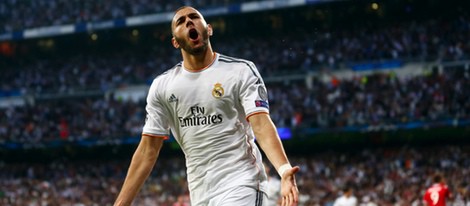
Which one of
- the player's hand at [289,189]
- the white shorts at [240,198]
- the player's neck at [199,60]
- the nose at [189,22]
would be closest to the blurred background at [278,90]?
the white shorts at [240,198]

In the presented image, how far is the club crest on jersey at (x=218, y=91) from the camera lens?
493cm

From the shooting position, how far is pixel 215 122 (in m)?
4.99

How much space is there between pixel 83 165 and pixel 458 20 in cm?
1926

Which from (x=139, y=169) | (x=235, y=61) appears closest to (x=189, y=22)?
(x=235, y=61)

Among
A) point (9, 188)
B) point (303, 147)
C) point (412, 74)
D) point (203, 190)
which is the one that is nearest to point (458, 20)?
point (412, 74)

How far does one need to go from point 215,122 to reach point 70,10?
4188 cm

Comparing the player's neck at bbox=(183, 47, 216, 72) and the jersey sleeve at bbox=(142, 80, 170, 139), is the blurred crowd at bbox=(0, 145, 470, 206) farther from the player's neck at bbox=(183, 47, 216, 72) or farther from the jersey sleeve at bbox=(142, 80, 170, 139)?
the player's neck at bbox=(183, 47, 216, 72)

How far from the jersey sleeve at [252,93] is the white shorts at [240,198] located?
0.47m

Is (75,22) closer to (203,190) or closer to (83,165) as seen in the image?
(83,165)

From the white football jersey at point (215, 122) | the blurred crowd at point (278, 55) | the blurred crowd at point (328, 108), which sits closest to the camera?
the white football jersey at point (215, 122)

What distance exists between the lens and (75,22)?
147 ft

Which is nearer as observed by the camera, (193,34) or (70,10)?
(193,34)

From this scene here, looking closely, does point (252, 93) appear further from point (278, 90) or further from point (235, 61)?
point (278, 90)

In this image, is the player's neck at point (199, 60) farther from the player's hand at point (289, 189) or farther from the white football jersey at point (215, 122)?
the player's hand at point (289, 189)
